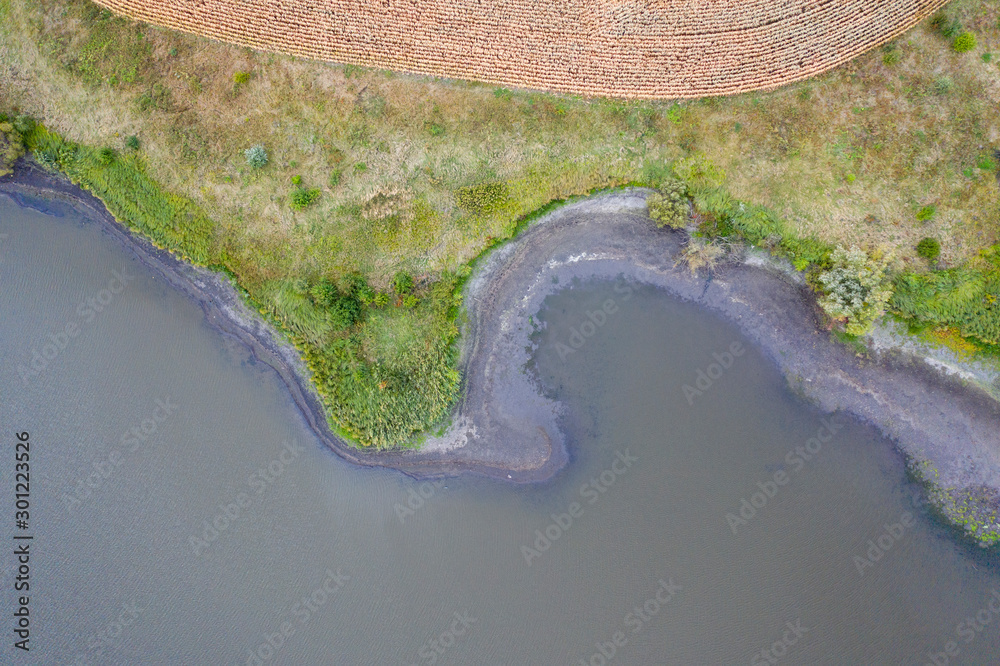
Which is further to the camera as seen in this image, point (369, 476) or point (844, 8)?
point (369, 476)

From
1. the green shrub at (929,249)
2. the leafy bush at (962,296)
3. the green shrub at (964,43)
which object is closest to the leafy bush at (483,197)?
the leafy bush at (962,296)

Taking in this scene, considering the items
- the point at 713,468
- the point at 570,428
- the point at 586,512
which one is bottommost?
the point at 586,512

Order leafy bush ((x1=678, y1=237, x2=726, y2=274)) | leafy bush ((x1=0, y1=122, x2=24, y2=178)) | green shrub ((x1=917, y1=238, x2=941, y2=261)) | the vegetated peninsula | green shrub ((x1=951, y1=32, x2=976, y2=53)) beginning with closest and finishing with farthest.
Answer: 1. green shrub ((x1=951, y1=32, x2=976, y2=53))
2. green shrub ((x1=917, y1=238, x2=941, y2=261))
3. the vegetated peninsula
4. leafy bush ((x1=0, y1=122, x2=24, y2=178))
5. leafy bush ((x1=678, y1=237, x2=726, y2=274))

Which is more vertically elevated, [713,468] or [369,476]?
[713,468]

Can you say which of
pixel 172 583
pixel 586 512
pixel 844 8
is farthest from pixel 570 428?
pixel 844 8

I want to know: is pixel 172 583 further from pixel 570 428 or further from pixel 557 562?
pixel 570 428

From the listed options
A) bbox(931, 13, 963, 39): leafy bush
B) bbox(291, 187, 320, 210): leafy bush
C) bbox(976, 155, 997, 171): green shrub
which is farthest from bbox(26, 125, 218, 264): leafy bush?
bbox(976, 155, 997, 171): green shrub

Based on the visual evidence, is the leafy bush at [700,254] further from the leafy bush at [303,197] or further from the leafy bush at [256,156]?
the leafy bush at [256,156]

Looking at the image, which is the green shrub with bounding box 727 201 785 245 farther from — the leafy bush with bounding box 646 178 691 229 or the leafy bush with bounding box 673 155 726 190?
the leafy bush with bounding box 646 178 691 229
